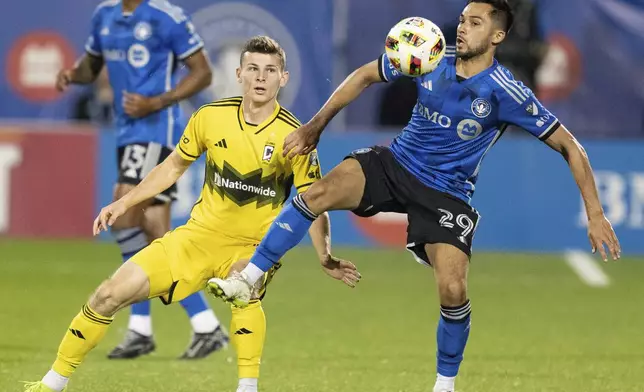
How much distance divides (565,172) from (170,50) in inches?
250

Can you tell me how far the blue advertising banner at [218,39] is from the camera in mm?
14930

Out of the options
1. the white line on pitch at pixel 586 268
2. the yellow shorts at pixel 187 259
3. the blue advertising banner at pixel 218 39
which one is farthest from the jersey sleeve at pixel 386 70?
the blue advertising banner at pixel 218 39

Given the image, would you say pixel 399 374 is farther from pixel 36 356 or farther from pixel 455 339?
pixel 36 356

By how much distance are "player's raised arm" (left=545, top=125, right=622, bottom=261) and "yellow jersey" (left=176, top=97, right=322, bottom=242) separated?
1212mm

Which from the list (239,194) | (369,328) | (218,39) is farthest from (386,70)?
(218,39)

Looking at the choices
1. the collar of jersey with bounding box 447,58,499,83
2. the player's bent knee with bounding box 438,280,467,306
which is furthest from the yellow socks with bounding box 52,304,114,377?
the collar of jersey with bounding box 447,58,499,83

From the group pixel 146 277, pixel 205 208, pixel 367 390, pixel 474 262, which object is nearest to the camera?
pixel 146 277

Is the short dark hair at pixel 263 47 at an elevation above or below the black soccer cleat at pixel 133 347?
above

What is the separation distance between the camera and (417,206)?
6898mm

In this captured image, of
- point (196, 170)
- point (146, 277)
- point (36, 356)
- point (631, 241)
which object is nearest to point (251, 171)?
point (146, 277)

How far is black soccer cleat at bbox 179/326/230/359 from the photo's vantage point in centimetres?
867

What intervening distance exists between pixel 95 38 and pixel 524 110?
3568 mm

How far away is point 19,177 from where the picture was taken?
47.3 feet

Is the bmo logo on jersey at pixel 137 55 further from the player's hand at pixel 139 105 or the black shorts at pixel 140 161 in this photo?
the black shorts at pixel 140 161
